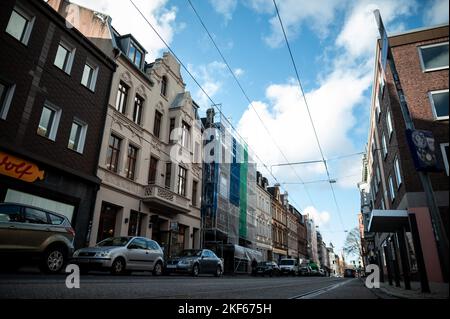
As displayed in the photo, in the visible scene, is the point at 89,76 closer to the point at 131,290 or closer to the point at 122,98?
the point at 122,98

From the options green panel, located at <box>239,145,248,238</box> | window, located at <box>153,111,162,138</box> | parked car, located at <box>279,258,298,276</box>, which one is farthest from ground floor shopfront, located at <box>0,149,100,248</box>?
parked car, located at <box>279,258,298,276</box>

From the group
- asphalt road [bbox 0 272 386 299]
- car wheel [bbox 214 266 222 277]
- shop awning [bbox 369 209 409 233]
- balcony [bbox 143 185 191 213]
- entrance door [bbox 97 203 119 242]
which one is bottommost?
asphalt road [bbox 0 272 386 299]

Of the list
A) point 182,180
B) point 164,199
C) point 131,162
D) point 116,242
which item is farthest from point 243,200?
point 116,242

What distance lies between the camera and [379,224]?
11.6 meters

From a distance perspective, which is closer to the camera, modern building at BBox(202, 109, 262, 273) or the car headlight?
the car headlight

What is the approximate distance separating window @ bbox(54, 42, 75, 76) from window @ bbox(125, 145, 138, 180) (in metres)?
6.39

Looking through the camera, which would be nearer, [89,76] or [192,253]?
[192,253]

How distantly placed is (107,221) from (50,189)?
15.0 ft

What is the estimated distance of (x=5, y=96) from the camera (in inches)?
547

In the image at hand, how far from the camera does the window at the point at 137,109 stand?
22969 mm

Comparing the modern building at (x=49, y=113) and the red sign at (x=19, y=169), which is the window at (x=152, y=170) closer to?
the modern building at (x=49, y=113)

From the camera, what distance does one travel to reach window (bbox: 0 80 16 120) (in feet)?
44.7

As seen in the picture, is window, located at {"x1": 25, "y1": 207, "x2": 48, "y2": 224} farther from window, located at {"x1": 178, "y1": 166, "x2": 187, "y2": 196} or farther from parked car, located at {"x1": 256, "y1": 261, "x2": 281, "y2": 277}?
parked car, located at {"x1": 256, "y1": 261, "x2": 281, "y2": 277}
